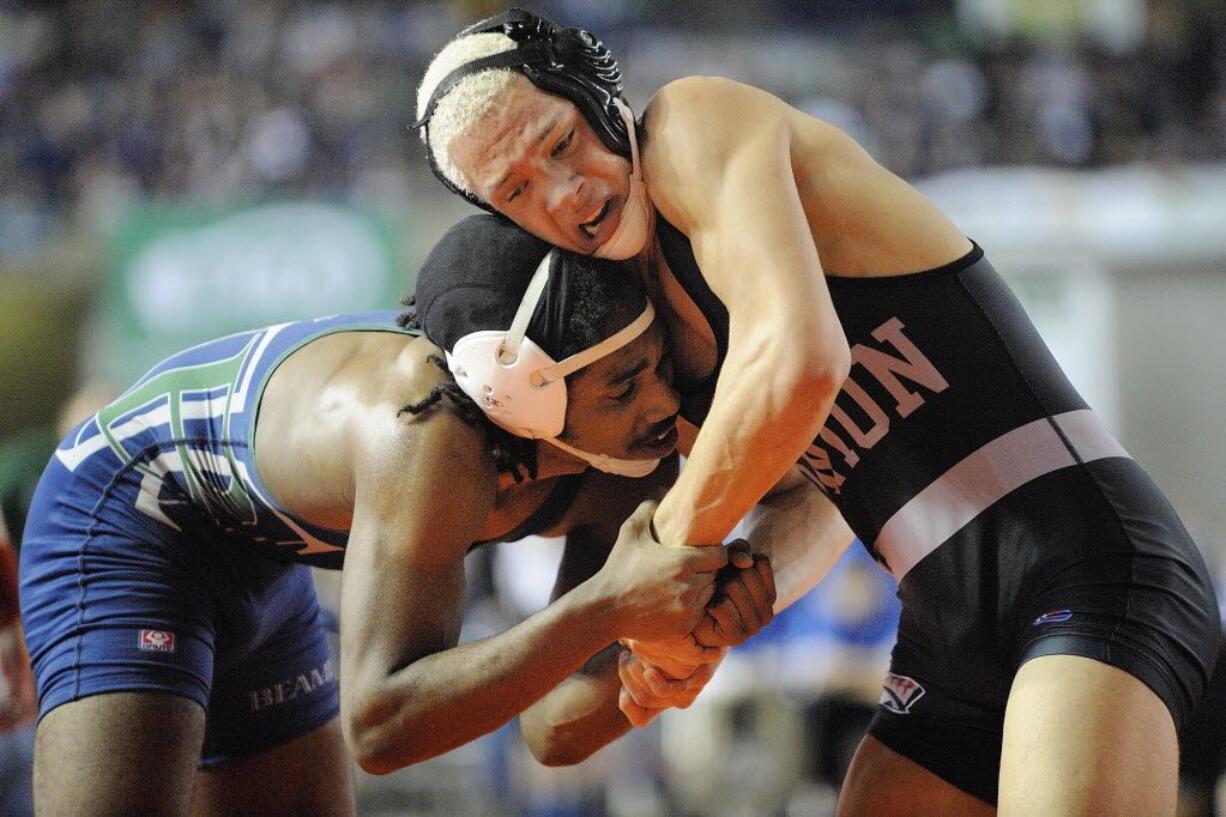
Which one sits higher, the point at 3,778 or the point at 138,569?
the point at 138,569

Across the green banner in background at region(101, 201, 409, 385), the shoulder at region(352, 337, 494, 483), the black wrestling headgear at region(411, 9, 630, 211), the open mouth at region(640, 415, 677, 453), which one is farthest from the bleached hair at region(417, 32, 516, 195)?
the green banner in background at region(101, 201, 409, 385)

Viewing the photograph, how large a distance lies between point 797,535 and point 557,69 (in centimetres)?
Answer: 117

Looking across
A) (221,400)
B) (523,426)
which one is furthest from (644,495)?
(221,400)

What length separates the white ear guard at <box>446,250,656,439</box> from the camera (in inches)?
111

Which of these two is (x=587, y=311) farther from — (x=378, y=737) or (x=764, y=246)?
(x=378, y=737)

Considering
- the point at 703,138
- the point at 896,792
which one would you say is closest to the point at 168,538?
the point at 703,138

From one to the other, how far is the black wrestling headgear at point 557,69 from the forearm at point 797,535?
3.23ft

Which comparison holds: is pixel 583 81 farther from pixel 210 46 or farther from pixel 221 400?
pixel 210 46

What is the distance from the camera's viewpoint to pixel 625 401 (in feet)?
9.76

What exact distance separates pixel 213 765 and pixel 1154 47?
12.2 metres

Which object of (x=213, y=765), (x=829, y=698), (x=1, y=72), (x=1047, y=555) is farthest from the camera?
(x=1, y=72)

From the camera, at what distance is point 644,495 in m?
3.52

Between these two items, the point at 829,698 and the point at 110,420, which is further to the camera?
the point at 829,698

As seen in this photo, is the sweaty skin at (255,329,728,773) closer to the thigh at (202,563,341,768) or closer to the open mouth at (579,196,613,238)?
the open mouth at (579,196,613,238)
